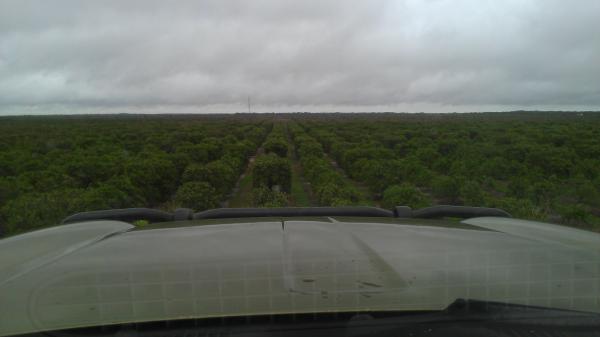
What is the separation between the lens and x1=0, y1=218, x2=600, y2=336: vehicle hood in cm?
184

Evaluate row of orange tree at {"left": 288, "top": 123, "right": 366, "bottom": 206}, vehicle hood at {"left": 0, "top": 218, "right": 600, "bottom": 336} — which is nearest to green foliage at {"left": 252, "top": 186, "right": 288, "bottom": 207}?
row of orange tree at {"left": 288, "top": 123, "right": 366, "bottom": 206}

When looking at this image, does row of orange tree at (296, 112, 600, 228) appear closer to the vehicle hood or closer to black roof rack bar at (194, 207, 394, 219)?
black roof rack bar at (194, 207, 394, 219)

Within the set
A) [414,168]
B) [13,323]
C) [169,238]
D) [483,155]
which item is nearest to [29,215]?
[169,238]

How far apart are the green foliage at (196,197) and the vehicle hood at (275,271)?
33.8ft

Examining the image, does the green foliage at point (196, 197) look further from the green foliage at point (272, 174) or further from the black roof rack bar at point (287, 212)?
the black roof rack bar at point (287, 212)

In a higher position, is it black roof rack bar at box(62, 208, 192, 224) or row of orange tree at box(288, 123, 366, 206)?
black roof rack bar at box(62, 208, 192, 224)

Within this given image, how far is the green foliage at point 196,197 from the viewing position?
13.5 meters

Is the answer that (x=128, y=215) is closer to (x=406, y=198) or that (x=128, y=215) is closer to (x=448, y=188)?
(x=406, y=198)

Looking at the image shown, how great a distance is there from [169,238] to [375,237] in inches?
57.9

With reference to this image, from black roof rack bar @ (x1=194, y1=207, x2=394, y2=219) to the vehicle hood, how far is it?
711 mm

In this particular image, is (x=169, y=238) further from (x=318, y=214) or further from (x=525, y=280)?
(x=525, y=280)

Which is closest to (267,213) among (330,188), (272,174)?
(330,188)

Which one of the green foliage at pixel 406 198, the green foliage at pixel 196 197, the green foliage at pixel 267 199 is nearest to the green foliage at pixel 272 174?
the green foliage at pixel 267 199

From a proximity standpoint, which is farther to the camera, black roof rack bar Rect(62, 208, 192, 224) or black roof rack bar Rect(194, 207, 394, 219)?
black roof rack bar Rect(194, 207, 394, 219)
